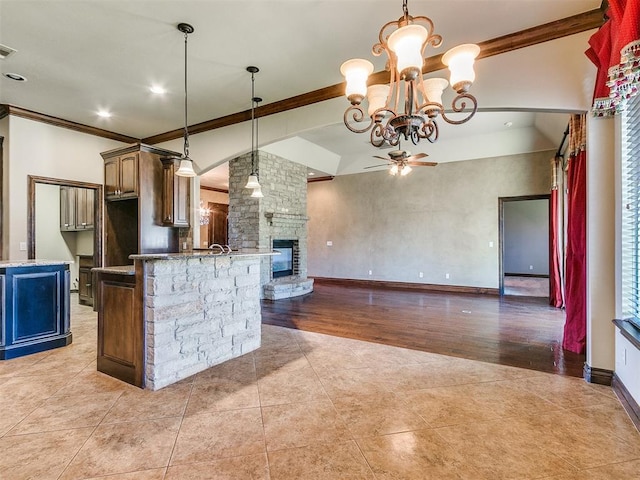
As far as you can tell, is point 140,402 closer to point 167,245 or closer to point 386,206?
point 167,245

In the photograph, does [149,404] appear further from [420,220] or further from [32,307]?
[420,220]

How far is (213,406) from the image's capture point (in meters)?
2.37

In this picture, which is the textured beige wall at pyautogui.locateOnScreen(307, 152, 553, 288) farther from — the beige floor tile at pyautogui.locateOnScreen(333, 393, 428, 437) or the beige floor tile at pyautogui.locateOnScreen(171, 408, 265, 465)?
the beige floor tile at pyautogui.locateOnScreen(171, 408, 265, 465)

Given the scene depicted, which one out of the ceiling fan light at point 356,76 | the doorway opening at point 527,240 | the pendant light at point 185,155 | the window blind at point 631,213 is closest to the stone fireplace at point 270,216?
the pendant light at point 185,155

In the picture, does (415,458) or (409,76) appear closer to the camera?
(415,458)

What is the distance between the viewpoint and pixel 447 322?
4.79 metres

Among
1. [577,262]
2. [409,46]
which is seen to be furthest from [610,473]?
[409,46]

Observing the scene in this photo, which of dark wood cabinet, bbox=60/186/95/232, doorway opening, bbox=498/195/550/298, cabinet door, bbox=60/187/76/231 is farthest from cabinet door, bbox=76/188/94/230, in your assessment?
doorway opening, bbox=498/195/550/298

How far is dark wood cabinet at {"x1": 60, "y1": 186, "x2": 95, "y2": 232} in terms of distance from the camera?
20.3 ft

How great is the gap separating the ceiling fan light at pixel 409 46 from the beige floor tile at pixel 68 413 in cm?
311

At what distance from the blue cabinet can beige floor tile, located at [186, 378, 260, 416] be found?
220 centimetres

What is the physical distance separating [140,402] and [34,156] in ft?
15.5

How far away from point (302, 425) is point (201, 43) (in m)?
3.66

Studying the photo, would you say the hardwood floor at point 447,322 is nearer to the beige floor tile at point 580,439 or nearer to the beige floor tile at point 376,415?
the beige floor tile at point 580,439
